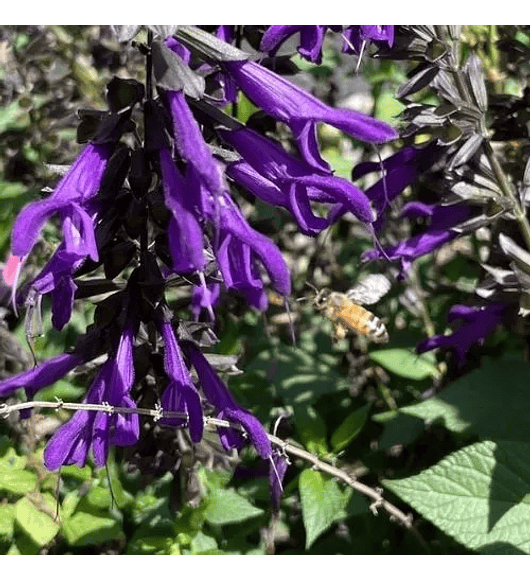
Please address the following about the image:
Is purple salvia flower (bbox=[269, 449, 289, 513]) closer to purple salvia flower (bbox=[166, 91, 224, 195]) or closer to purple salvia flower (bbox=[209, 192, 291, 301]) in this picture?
purple salvia flower (bbox=[209, 192, 291, 301])

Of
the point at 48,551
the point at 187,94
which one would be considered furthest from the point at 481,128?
the point at 48,551

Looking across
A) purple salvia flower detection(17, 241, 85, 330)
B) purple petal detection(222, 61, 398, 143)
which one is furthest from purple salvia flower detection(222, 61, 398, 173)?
purple salvia flower detection(17, 241, 85, 330)

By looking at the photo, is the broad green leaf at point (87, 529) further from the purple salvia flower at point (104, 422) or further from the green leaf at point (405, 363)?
the green leaf at point (405, 363)

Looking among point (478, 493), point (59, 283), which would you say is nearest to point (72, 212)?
point (59, 283)

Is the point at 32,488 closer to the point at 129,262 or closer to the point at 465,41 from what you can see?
the point at 129,262

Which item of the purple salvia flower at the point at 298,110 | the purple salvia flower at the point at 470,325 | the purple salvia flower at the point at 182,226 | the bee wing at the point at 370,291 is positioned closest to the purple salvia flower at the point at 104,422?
the purple salvia flower at the point at 182,226

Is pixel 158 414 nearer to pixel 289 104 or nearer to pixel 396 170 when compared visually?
pixel 289 104
